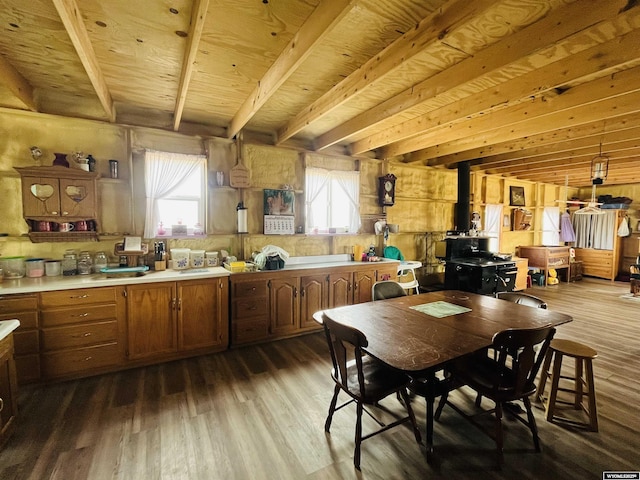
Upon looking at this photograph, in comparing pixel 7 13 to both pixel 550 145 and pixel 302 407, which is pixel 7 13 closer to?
pixel 302 407

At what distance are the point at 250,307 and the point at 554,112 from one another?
3.82 m

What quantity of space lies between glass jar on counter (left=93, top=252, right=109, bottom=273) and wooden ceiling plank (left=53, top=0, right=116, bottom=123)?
156cm

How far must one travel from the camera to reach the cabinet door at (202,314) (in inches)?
121

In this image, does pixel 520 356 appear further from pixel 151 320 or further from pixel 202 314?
pixel 151 320

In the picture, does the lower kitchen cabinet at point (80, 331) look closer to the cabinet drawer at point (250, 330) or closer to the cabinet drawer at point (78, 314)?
the cabinet drawer at point (78, 314)

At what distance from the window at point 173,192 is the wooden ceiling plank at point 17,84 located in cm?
103

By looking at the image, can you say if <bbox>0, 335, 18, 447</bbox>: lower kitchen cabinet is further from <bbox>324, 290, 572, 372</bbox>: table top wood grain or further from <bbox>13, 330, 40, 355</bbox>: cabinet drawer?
<bbox>324, 290, 572, 372</bbox>: table top wood grain

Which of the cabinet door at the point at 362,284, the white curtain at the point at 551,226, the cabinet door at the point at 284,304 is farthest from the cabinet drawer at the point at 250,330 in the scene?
the white curtain at the point at 551,226

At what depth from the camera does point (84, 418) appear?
2178mm

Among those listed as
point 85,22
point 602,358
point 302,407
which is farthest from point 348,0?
point 602,358

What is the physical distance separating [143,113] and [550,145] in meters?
5.83

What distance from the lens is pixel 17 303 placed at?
2426mm

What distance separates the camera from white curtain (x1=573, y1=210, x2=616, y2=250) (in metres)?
7.62

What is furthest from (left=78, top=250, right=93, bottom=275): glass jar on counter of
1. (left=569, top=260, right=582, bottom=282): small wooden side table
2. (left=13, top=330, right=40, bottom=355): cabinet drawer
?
(left=569, top=260, right=582, bottom=282): small wooden side table
